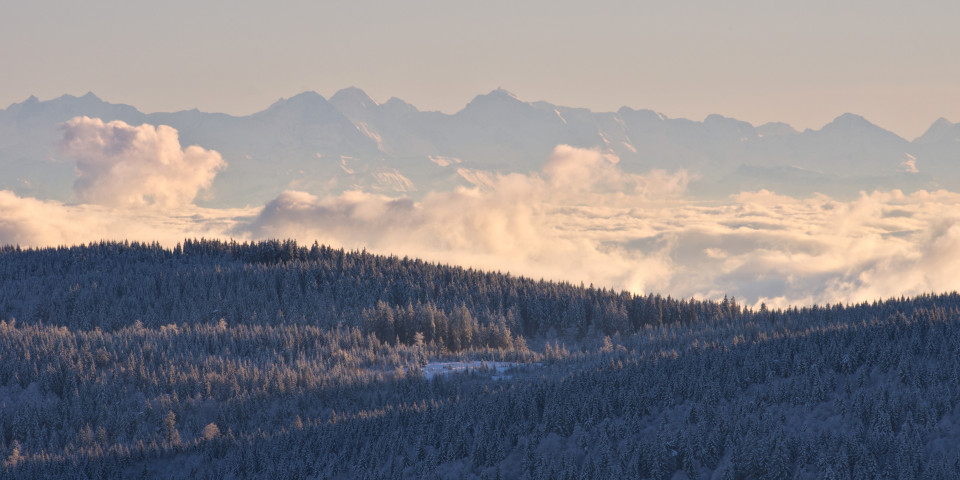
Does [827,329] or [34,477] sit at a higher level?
[827,329]

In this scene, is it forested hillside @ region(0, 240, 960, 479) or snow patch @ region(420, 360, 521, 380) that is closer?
forested hillside @ region(0, 240, 960, 479)

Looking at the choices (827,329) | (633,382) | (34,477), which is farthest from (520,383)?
(34,477)

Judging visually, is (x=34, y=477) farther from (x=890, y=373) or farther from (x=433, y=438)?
(x=890, y=373)

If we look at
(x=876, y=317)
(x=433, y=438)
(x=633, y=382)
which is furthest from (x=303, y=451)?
(x=876, y=317)

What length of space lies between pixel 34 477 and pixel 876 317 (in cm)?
11031

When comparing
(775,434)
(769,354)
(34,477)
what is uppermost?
(769,354)

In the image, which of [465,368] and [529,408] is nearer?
[529,408]

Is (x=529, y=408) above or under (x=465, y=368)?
under

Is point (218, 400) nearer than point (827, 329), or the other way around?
point (827, 329)

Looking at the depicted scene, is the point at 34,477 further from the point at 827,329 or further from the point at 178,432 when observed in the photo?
the point at 827,329

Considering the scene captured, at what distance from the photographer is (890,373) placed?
10344cm

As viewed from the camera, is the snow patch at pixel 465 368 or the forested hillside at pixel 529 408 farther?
the snow patch at pixel 465 368

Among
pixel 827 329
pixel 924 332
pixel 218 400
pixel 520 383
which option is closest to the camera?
pixel 924 332

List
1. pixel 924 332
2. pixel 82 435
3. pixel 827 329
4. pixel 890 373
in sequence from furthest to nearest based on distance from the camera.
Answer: pixel 82 435 < pixel 827 329 < pixel 924 332 < pixel 890 373
